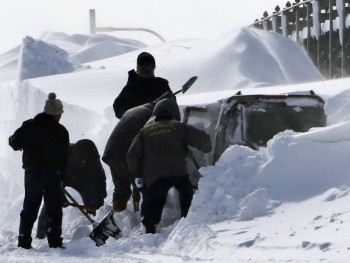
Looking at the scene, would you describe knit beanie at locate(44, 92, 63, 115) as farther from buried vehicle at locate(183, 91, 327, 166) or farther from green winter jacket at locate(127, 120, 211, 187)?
buried vehicle at locate(183, 91, 327, 166)

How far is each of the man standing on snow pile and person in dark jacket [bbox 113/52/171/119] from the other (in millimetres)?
1467

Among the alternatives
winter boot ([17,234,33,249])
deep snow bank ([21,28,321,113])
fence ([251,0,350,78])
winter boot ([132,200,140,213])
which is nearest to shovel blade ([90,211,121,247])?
winter boot ([17,234,33,249])

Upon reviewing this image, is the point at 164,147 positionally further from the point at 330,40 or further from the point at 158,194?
the point at 330,40

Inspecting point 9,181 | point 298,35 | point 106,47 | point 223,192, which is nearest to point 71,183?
point 223,192

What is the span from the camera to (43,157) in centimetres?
1097

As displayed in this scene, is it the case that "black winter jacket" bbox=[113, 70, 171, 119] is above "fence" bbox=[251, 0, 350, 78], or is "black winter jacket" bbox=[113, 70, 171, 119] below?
below

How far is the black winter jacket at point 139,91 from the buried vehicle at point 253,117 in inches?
18.0

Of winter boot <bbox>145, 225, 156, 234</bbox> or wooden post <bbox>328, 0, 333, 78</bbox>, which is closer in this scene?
winter boot <bbox>145, 225, 156, 234</bbox>

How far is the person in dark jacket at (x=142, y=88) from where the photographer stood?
1245 cm

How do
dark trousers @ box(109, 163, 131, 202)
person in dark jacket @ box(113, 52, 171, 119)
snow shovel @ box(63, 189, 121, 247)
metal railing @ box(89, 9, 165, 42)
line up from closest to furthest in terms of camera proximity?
1. snow shovel @ box(63, 189, 121, 247)
2. dark trousers @ box(109, 163, 131, 202)
3. person in dark jacket @ box(113, 52, 171, 119)
4. metal railing @ box(89, 9, 165, 42)

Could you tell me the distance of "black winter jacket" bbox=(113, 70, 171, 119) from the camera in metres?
12.5

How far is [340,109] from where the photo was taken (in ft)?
43.2

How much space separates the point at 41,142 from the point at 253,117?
8.65 feet

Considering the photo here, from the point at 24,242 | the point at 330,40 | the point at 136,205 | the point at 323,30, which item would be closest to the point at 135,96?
the point at 136,205
